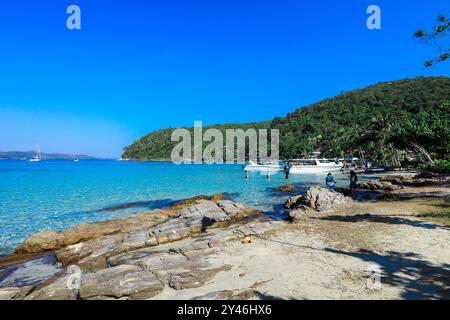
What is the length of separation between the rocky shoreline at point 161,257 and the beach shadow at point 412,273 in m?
2.09

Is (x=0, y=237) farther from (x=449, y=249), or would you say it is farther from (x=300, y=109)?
(x=300, y=109)

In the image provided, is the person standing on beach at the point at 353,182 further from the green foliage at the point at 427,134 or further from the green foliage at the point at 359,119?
the green foliage at the point at 359,119

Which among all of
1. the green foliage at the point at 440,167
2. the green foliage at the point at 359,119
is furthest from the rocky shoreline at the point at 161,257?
the green foliage at the point at 359,119

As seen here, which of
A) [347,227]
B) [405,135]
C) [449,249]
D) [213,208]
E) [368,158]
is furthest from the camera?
[368,158]

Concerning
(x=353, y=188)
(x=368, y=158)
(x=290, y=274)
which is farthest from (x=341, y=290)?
(x=368, y=158)

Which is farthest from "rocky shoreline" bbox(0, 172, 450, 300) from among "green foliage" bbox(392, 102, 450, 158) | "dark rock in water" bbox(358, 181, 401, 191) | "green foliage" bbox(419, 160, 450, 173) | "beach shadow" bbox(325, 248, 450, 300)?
"green foliage" bbox(419, 160, 450, 173)

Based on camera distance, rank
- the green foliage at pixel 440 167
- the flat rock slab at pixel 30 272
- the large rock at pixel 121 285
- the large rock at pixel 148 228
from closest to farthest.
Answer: the large rock at pixel 121 285 → the flat rock slab at pixel 30 272 → the large rock at pixel 148 228 → the green foliage at pixel 440 167

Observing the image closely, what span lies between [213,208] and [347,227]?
29.7 feet

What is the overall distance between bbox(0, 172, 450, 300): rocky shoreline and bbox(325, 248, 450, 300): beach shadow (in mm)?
2090

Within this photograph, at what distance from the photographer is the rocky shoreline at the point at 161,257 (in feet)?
21.4

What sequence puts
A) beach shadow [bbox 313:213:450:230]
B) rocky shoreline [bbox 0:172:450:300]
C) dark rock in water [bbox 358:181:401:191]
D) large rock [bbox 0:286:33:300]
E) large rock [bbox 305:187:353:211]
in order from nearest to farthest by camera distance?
rocky shoreline [bbox 0:172:450:300] → large rock [bbox 0:286:33:300] → beach shadow [bbox 313:213:450:230] → large rock [bbox 305:187:353:211] → dark rock in water [bbox 358:181:401:191]

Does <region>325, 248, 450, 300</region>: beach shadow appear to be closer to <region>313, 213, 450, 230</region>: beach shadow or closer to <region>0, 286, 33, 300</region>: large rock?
<region>313, 213, 450, 230</region>: beach shadow

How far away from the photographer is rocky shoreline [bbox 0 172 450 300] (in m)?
6.53

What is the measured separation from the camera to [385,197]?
1919 centimetres
